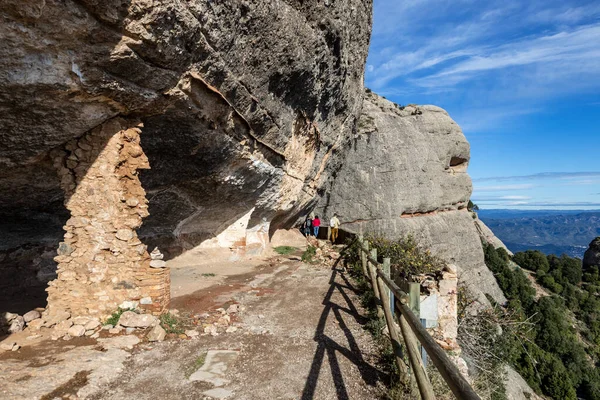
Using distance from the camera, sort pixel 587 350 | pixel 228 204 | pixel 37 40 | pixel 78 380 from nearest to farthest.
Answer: pixel 78 380
pixel 37 40
pixel 228 204
pixel 587 350

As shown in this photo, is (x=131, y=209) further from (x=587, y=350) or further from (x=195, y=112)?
(x=587, y=350)

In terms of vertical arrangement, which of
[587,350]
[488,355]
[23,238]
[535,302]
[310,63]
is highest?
[310,63]

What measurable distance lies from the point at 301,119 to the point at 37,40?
969 cm

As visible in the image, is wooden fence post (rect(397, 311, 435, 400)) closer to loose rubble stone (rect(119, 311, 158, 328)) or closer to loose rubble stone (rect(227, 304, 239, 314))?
loose rubble stone (rect(227, 304, 239, 314))

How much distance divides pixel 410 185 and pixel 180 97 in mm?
23676

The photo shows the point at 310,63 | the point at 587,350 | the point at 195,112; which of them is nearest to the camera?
the point at 195,112

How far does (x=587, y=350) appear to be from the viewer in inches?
1339

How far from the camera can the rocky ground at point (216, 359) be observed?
4.64 m

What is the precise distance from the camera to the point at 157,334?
6297mm

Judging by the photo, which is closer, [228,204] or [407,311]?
[407,311]

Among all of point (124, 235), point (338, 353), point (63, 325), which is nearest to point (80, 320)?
point (63, 325)

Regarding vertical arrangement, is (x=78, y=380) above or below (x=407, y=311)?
below

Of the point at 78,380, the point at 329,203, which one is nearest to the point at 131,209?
the point at 78,380

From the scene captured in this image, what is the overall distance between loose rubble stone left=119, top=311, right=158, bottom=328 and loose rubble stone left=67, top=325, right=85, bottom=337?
2.09 feet
